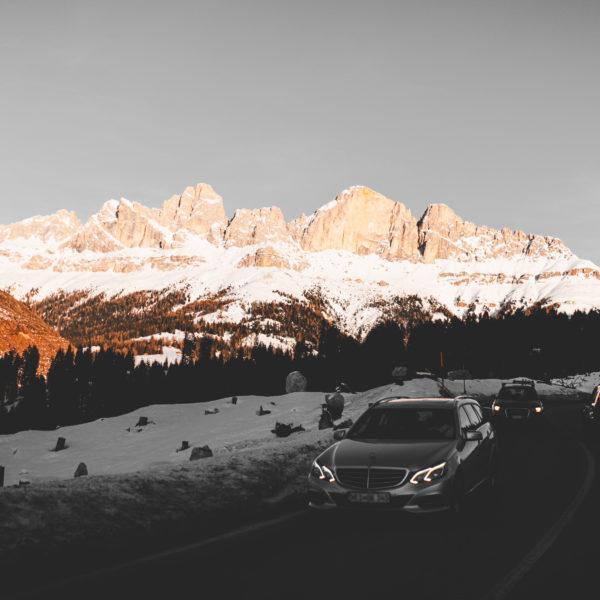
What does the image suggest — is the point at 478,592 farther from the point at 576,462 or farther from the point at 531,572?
the point at 576,462

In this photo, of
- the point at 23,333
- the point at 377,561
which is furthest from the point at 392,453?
the point at 23,333

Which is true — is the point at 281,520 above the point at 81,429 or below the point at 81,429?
above

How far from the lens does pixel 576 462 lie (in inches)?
615

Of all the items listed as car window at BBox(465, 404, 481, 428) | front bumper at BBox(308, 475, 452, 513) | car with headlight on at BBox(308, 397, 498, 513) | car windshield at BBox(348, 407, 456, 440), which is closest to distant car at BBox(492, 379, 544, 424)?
car window at BBox(465, 404, 481, 428)

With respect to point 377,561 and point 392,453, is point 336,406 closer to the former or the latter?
point 392,453

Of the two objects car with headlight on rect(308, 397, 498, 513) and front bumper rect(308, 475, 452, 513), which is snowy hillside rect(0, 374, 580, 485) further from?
front bumper rect(308, 475, 452, 513)

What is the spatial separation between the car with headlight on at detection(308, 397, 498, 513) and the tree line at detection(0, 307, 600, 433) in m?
86.0

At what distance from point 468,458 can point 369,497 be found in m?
2.29

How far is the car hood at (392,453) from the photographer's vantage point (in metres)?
8.46

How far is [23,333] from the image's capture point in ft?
580

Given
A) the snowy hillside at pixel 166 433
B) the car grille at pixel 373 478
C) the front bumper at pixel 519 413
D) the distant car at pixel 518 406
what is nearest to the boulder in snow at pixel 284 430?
the snowy hillside at pixel 166 433

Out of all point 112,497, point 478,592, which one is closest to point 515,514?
point 478,592

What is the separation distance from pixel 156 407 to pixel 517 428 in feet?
130

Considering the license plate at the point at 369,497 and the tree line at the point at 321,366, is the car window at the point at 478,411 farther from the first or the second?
the tree line at the point at 321,366
